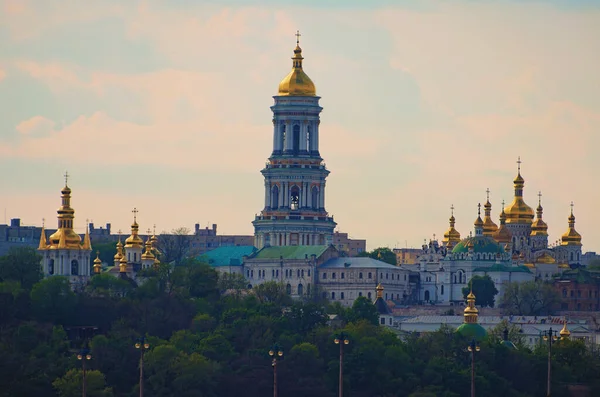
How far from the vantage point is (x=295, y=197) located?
18500 centimetres

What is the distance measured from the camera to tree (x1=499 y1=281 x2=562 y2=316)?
17982cm

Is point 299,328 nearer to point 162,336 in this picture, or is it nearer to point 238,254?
point 162,336

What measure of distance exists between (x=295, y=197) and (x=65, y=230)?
31.7m

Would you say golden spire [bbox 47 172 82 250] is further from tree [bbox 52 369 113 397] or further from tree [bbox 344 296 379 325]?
tree [bbox 52 369 113 397]

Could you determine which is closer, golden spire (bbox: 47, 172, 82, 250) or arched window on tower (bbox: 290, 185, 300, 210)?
golden spire (bbox: 47, 172, 82, 250)

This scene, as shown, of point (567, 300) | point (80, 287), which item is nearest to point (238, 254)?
point (567, 300)

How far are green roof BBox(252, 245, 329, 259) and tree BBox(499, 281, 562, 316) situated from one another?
12099mm

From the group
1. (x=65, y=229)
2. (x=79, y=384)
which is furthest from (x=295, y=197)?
(x=79, y=384)

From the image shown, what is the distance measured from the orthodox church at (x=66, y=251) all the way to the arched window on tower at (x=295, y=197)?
30.2 meters

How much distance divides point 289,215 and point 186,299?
4235 centimetres

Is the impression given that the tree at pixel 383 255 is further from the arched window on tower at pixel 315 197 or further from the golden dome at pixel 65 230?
the golden dome at pixel 65 230

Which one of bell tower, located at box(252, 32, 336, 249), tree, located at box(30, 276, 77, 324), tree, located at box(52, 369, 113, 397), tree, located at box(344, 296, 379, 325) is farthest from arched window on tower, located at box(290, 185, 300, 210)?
tree, located at box(52, 369, 113, 397)

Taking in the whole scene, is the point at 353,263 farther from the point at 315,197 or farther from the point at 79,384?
the point at 79,384

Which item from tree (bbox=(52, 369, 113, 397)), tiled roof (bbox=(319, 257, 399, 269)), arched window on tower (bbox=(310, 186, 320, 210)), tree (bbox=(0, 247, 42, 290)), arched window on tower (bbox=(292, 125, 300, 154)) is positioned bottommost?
tree (bbox=(52, 369, 113, 397))
